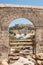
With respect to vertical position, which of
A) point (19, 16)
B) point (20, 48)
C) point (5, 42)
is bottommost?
point (20, 48)

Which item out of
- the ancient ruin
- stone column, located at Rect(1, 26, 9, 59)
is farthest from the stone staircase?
the ancient ruin

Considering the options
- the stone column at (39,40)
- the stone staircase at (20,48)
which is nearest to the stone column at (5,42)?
the stone staircase at (20,48)

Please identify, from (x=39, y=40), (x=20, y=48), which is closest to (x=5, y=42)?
(x=39, y=40)

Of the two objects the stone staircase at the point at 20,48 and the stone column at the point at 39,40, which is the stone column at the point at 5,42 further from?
the stone column at the point at 39,40

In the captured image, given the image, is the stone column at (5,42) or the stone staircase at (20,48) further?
the stone staircase at (20,48)

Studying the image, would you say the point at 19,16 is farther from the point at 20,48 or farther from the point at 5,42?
the point at 20,48

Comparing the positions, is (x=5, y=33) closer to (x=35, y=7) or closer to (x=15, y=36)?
(x=35, y=7)

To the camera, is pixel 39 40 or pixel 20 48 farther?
pixel 20 48

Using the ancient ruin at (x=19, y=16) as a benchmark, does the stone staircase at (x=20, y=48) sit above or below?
below

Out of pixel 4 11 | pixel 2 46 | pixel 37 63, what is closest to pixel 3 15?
pixel 4 11

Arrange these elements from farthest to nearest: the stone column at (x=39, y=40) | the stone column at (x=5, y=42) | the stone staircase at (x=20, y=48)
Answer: the stone staircase at (x=20, y=48) → the stone column at (x=39, y=40) → the stone column at (x=5, y=42)

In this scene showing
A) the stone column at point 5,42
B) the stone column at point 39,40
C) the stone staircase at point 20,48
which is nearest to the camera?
the stone column at point 5,42

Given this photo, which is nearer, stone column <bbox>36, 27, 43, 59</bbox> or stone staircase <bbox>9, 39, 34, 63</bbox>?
stone column <bbox>36, 27, 43, 59</bbox>

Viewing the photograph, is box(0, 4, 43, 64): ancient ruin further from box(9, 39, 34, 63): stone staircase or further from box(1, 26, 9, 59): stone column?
box(9, 39, 34, 63): stone staircase
